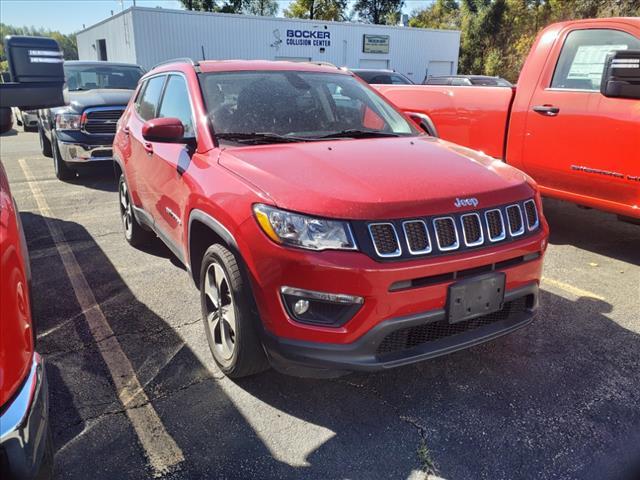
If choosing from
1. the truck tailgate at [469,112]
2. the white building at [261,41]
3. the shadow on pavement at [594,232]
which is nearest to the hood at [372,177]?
the truck tailgate at [469,112]

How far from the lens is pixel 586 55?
4.82 metres

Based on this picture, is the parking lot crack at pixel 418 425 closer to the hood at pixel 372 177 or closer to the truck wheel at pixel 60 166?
the hood at pixel 372 177

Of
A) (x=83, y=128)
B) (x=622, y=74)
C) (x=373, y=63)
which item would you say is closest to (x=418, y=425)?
(x=622, y=74)

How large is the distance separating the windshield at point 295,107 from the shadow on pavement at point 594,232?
2620mm

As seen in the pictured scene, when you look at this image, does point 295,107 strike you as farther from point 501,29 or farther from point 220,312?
point 501,29

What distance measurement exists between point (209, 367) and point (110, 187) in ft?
19.1

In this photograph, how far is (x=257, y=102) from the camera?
140 inches

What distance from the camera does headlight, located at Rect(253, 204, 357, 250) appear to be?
2389 mm

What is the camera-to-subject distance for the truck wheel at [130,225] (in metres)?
5.07

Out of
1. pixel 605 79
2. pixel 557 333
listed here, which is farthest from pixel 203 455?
pixel 605 79

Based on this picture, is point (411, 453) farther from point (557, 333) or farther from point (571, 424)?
point (557, 333)

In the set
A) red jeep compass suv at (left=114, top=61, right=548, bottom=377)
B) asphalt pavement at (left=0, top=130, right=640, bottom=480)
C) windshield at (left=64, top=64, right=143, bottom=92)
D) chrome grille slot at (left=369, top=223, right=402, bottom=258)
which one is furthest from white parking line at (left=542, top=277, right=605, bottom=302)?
windshield at (left=64, top=64, right=143, bottom=92)

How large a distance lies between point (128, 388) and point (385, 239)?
5.55 feet

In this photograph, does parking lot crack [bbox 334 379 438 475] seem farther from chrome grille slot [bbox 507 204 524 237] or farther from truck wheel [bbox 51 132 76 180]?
truck wheel [bbox 51 132 76 180]
